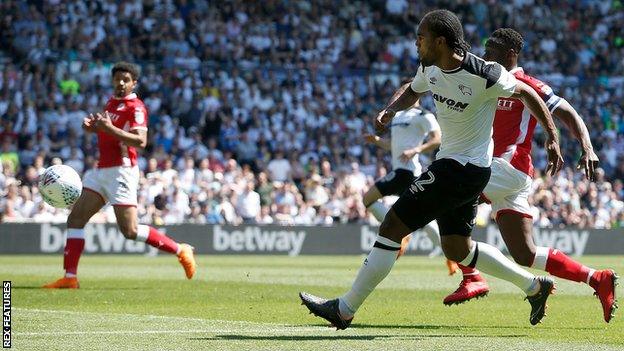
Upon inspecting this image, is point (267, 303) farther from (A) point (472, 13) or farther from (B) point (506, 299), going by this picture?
(A) point (472, 13)

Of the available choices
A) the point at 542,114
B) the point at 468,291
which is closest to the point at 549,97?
the point at 542,114

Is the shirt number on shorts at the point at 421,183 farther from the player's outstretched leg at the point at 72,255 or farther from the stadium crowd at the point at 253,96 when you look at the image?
the stadium crowd at the point at 253,96

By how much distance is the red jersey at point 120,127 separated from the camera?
1466 centimetres

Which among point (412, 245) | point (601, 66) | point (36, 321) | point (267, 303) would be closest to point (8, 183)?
point (412, 245)

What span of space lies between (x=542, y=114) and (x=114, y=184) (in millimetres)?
6844

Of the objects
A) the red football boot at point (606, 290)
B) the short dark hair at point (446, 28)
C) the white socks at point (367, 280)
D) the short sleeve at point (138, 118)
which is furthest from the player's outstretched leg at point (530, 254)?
the short sleeve at point (138, 118)

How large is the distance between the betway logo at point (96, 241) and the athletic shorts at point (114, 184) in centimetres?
1125

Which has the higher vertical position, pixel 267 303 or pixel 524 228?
pixel 524 228

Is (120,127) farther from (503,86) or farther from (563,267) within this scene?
(503,86)

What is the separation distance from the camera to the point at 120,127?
48.5ft

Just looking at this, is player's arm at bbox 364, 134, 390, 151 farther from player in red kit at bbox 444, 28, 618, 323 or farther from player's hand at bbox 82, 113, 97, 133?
player in red kit at bbox 444, 28, 618, 323

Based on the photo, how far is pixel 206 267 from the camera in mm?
21484

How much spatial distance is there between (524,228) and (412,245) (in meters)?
18.8

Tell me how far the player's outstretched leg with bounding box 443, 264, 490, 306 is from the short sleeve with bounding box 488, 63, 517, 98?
2.34 metres
